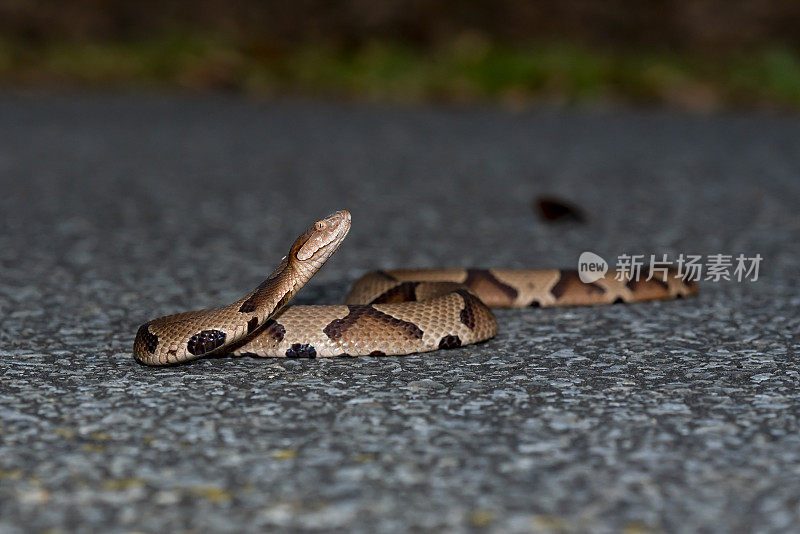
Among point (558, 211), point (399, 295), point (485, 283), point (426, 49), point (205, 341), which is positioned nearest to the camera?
point (205, 341)

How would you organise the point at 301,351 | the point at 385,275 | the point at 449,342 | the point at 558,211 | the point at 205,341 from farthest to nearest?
the point at 558,211 → the point at 385,275 → the point at 449,342 → the point at 301,351 → the point at 205,341

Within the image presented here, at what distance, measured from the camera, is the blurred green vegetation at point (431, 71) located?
1343cm

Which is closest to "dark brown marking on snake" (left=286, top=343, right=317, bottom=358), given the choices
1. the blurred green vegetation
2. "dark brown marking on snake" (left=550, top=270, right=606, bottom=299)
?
"dark brown marking on snake" (left=550, top=270, right=606, bottom=299)

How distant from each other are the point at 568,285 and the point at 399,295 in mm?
880

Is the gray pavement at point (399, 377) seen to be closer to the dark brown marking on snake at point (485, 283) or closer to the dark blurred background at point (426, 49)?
the dark brown marking on snake at point (485, 283)

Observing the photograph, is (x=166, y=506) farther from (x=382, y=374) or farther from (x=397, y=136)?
(x=397, y=136)

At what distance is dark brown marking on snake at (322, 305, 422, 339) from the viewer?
13.2 ft

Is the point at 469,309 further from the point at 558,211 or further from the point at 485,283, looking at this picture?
the point at 558,211

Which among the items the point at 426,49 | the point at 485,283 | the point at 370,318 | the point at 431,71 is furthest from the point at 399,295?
the point at 426,49

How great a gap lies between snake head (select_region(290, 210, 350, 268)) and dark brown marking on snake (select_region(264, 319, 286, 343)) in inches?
10.9

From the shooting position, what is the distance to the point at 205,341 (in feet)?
12.5

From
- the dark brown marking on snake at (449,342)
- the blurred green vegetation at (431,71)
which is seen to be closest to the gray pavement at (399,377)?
the dark brown marking on snake at (449,342)

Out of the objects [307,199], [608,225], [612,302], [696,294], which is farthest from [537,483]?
Answer: [307,199]

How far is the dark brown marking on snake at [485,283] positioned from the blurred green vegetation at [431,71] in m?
8.68
